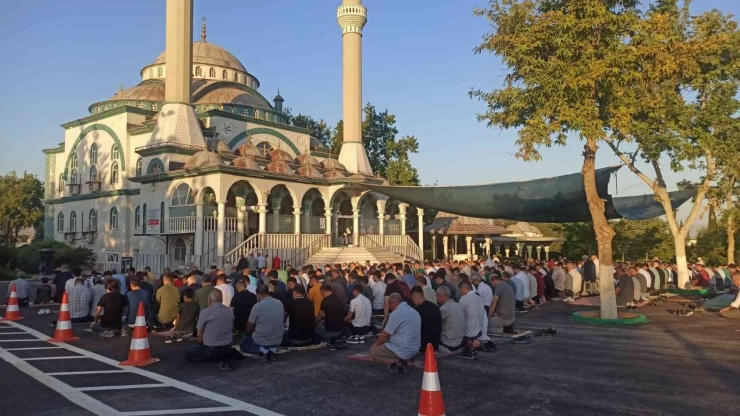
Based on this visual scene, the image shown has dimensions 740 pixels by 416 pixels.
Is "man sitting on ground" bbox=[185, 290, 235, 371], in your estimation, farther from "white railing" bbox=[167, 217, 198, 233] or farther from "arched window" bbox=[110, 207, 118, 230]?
"arched window" bbox=[110, 207, 118, 230]

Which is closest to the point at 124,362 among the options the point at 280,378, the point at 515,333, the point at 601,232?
the point at 280,378

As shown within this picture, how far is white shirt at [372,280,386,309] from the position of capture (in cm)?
1293

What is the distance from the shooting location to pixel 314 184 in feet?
98.4

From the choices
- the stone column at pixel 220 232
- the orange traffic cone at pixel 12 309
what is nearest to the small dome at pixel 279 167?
the stone column at pixel 220 232

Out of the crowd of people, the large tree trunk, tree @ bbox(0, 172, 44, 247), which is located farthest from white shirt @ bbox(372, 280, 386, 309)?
tree @ bbox(0, 172, 44, 247)

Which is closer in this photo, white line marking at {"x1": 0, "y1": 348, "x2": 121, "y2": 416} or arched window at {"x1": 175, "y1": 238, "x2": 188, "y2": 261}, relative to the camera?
white line marking at {"x1": 0, "y1": 348, "x2": 121, "y2": 416}

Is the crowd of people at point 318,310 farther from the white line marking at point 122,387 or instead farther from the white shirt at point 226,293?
the white line marking at point 122,387

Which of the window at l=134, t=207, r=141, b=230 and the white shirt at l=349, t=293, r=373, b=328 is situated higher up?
the window at l=134, t=207, r=141, b=230

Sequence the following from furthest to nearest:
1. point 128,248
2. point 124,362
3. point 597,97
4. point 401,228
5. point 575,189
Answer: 1. point 401,228
2. point 128,248
3. point 575,189
4. point 597,97
5. point 124,362

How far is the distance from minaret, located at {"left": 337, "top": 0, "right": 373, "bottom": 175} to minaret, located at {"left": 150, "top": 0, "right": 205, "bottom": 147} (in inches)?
415

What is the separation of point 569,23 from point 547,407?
29.1 feet

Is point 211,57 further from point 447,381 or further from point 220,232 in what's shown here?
point 447,381

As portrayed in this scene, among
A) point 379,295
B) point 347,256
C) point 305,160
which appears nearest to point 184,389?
point 379,295

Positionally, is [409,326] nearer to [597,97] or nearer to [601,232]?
[601,232]
